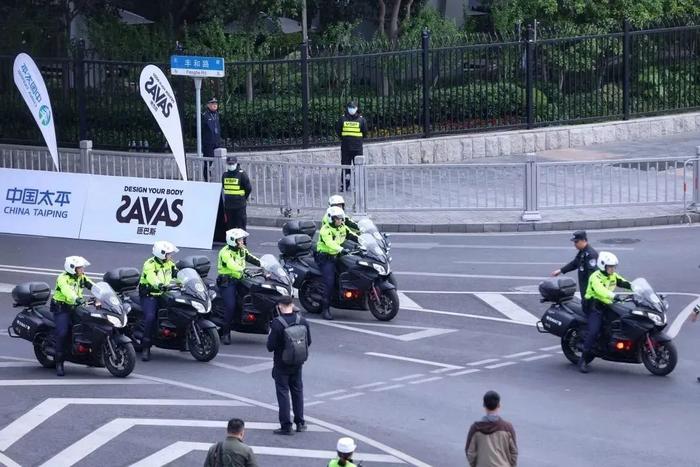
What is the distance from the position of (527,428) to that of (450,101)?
18359 millimetres

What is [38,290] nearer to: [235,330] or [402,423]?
[235,330]

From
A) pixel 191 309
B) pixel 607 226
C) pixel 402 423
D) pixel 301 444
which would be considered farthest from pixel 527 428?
Answer: pixel 607 226

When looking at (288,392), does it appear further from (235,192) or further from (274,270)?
(235,192)

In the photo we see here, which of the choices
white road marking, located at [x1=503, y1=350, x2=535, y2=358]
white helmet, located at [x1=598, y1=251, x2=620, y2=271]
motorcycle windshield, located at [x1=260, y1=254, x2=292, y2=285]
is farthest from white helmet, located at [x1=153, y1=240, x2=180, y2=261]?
white helmet, located at [x1=598, y1=251, x2=620, y2=271]

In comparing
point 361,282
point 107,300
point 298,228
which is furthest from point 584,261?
point 107,300

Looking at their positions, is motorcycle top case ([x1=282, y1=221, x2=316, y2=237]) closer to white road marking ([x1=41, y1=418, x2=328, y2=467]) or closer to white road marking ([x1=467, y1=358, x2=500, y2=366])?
white road marking ([x1=467, y1=358, x2=500, y2=366])

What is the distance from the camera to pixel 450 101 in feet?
107

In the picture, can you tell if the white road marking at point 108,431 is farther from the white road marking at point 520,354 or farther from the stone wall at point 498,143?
the stone wall at point 498,143

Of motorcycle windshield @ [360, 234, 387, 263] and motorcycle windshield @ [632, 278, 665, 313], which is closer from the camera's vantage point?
motorcycle windshield @ [632, 278, 665, 313]

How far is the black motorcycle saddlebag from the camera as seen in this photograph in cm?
1738

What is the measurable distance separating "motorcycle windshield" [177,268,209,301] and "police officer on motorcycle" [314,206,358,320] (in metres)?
2.30

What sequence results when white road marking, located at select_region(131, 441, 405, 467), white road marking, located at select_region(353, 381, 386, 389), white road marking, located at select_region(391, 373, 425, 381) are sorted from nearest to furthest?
white road marking, located at select_region(131, 441, 405, 467)
white road marking, located at select_region(353, 381, 386, 389)
white road marking, located at select_region(391, 373, 425, 381)

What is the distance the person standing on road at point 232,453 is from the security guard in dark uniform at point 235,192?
12294mm

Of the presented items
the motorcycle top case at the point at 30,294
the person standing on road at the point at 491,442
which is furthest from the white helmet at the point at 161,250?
the person standing on road at the point at 491,442
